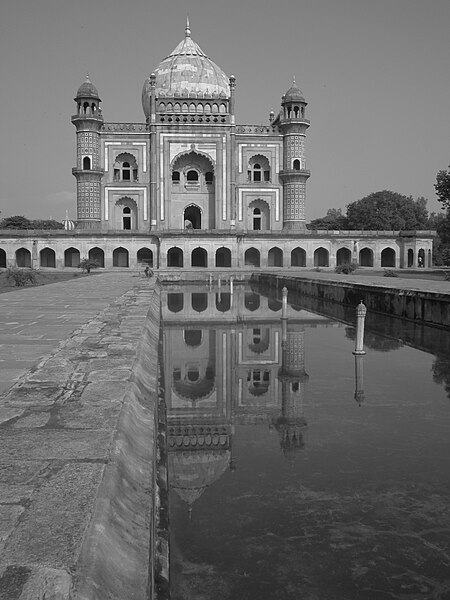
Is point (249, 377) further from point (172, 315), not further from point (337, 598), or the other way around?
point (172, 315)

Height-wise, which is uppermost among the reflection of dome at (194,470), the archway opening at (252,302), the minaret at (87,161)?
the minaret at (87,161)

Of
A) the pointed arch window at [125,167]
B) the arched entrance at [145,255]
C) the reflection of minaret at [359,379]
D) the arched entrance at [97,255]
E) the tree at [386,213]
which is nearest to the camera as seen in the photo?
the reflection of minaret at [359,379]

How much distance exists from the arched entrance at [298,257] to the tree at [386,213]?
41.2 ft

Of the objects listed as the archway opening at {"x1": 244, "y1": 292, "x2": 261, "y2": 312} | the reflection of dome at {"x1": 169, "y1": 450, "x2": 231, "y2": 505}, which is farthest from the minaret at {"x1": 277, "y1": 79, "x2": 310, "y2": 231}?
the reflection of dome at {"x1": 169, "y1": 450, "x2": 231, "y2": 505}

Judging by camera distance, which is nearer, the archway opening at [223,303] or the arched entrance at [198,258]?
the archway opening at [223,303]

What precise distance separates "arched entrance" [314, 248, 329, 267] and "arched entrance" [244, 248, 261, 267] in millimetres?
3836

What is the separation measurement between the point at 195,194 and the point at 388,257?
1264 centimetres

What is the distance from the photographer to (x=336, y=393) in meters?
5.38

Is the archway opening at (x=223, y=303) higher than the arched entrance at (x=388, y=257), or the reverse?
the arched entrance at (x=388, y=257)

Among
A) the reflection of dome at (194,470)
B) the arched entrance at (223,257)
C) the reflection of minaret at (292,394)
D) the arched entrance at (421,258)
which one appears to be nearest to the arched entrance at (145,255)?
the arched entrance at (223,257)

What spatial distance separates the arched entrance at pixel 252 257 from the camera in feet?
117

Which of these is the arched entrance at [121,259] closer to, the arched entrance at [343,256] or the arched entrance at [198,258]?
the arched entrance at [198,258]

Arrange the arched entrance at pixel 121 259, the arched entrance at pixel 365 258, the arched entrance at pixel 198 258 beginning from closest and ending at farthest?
the arched entrance at pixel 121 259
the arched entrance at pixel 198 258
the arched entrance at pixel 365 258

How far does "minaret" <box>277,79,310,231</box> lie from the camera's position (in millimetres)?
36031
